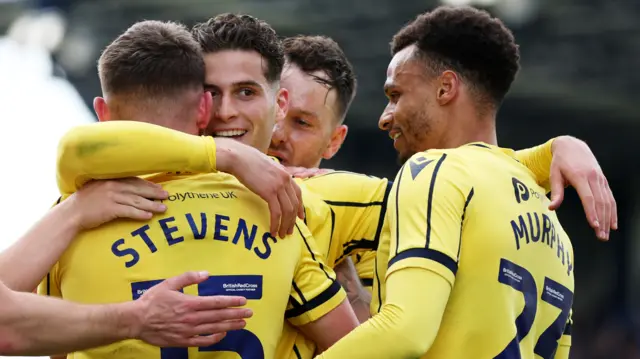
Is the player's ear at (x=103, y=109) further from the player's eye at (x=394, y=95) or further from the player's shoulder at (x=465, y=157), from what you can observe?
the player's eye at (x=394, y=95)

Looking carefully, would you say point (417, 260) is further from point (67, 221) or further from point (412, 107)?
point (67, 221)

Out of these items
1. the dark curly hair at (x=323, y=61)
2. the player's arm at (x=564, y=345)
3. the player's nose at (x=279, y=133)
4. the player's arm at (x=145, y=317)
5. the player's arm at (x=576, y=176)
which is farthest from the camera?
the dark curly hair at (x=323, y=61)

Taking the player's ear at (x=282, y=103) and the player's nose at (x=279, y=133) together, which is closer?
the player's ear at (x=282, y=103)

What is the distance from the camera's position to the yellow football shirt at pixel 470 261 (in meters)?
3.71

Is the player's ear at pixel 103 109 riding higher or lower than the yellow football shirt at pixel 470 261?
higher

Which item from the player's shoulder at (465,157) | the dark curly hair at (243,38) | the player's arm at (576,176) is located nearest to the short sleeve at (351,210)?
the player's shoulder at (465,157)

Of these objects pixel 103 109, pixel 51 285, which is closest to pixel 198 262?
pixel 51 285

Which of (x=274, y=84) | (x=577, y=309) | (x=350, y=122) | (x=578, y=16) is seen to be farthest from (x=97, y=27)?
(x=274, y=84)

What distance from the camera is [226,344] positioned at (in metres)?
3.66

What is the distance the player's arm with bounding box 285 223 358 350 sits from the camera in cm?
383

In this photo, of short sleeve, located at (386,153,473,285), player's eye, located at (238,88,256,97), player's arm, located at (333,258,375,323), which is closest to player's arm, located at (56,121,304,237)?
short sleeve, located at (386,153,473,285)

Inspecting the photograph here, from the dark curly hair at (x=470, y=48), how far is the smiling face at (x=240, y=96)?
67 cm

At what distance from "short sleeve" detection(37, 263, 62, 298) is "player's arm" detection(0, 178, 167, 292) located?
5.3 inches

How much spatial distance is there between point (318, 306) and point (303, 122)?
141cm
